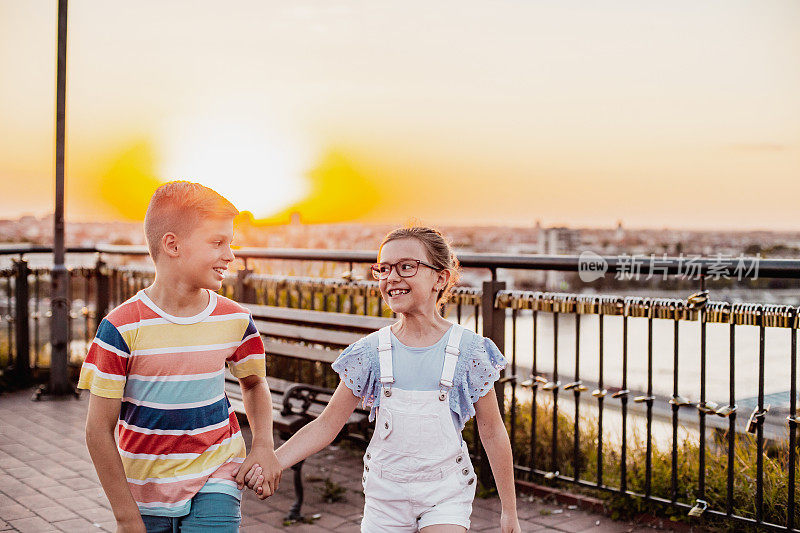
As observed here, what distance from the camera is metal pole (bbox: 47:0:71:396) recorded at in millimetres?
7820

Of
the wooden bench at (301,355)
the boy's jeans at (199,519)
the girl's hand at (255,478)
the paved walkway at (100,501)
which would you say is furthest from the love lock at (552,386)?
the boy's jeans at (199,519)

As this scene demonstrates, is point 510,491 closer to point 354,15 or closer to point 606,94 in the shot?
point 354,15

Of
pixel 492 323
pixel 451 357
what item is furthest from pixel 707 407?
pixel 451 357

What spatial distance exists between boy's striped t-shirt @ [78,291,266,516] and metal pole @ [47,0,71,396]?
6267 millimetres

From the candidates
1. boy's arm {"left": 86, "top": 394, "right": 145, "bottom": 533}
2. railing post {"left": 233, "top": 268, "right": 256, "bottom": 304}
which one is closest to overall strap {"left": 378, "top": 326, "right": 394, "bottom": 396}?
boy's arm {"left": 86, "top": 394, "right": 145, "bottom": 533}

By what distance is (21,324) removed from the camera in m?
8.67

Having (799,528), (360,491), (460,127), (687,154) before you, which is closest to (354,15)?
(460,127)

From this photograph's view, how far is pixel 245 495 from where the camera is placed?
16.5ft

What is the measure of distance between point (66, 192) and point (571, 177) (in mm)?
27576

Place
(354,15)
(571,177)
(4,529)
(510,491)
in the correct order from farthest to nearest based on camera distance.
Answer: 1. (571,177)
2. (354,15)
3. (4,529)
4. (510,491)

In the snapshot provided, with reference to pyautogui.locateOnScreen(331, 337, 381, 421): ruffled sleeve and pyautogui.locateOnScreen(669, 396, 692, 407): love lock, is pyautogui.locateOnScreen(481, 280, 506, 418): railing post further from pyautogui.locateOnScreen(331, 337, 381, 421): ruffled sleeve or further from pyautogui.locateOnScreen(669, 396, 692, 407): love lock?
pyautogui.locateOnScreen(331, 337, 381, 421): ruffled sleeve

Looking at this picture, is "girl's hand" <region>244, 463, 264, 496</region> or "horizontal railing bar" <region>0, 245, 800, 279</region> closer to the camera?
"girl's hand" <region>244, 463, 264, 496</region>

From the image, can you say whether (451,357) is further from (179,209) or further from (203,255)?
(179,209)

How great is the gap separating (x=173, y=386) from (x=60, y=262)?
664 cm
